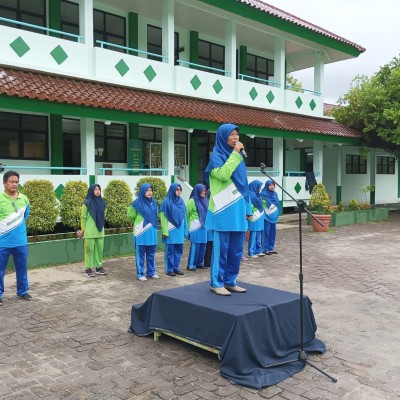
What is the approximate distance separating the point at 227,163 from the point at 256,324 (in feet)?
5.34

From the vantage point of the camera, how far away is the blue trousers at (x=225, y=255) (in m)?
4.80

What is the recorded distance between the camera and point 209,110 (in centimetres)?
1387

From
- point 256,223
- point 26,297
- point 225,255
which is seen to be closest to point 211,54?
point 256,223

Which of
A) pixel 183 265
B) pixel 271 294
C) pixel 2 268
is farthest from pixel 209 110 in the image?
pixel 271 294

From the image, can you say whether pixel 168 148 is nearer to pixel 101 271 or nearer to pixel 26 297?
pixel 101 271

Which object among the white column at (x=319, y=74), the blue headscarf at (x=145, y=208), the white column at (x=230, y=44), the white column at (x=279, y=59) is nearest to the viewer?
the blue headscarf at (x=145, y=208)

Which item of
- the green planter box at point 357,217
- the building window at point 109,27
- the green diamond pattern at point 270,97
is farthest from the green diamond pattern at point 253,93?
the green planter box at point 357,217

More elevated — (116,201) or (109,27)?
(109,27)

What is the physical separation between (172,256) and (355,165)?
59.3ft

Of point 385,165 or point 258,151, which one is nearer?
point 258,151

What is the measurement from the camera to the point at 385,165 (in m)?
25.5

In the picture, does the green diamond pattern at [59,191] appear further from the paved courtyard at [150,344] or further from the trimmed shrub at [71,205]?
the paved courtyard at [150,344]

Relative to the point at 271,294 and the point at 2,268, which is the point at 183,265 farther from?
the point at 271,294

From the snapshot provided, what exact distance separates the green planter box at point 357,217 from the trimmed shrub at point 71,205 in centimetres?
922
